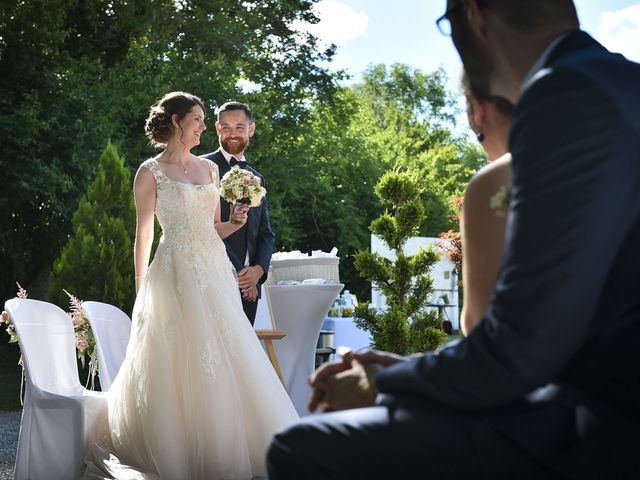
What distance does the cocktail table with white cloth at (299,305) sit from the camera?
29.0 feet

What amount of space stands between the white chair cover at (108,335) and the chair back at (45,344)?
417mm

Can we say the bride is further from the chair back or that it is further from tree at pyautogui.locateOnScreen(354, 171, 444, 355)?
tree at pyautogui.locateOnScreen(354, 171, 444, 355)

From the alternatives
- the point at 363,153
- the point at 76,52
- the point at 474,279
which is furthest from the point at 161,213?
the point at 363,153

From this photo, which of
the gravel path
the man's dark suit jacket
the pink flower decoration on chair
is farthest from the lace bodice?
the gravel path

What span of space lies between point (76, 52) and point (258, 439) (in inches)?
665

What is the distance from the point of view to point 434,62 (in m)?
52.9

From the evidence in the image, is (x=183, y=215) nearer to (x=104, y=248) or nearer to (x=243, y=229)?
(x=243, y=229)

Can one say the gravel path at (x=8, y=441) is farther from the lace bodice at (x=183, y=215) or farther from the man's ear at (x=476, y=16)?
the man's ear at (x=476, y=16)

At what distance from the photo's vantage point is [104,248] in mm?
14547

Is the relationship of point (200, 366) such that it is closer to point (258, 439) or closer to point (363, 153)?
point (258, 439)

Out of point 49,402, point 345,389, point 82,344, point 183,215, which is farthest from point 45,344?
point 345,389

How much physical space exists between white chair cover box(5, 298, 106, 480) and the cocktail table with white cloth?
3065 mm

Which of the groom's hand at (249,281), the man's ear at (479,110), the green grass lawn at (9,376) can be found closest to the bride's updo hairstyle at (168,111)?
the groom's hand at (249,281)

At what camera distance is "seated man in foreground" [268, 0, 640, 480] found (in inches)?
51.1
